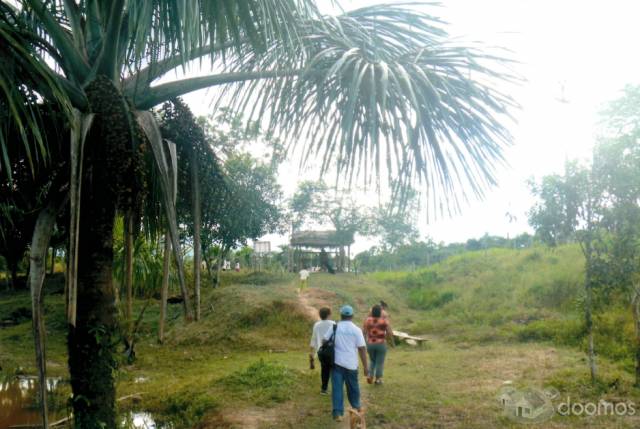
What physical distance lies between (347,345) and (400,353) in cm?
710

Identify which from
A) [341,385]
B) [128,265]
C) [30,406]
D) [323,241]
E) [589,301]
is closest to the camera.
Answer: [128,265]

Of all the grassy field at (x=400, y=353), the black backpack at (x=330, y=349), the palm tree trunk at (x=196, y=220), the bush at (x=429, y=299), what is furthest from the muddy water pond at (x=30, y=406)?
the bush at (x=429, y=299)

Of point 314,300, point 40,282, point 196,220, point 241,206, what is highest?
point 241,206

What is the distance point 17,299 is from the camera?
2200 centimetres

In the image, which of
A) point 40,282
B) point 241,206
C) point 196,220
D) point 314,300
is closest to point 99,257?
point 40,282

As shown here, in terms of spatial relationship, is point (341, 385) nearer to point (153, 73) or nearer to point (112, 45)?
point (153, 73)

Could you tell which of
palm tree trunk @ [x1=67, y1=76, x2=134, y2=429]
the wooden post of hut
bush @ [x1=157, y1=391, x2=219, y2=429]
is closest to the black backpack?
bush @ [x1=157, y1=391, x2=219, y2=429]

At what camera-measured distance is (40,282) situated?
14.8 feet

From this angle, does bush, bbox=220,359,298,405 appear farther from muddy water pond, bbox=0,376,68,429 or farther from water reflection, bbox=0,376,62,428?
water reflection, bbox=0,376,62,428

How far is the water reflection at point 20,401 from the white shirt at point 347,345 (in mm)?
4373

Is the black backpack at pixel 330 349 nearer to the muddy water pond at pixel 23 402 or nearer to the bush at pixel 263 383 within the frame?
the bush at pixel 263 383

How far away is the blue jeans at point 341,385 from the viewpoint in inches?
260

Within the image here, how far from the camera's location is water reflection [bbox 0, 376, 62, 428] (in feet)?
27.6

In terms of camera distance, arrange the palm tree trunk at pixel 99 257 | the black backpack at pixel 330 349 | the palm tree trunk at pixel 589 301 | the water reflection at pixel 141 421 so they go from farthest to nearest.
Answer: the palm tree trunk at pixel 589 301 → the water reflection at pixel 141 421 → the black backpack at pixel 330 349 → the palm tree trunk at pixel 99 257
